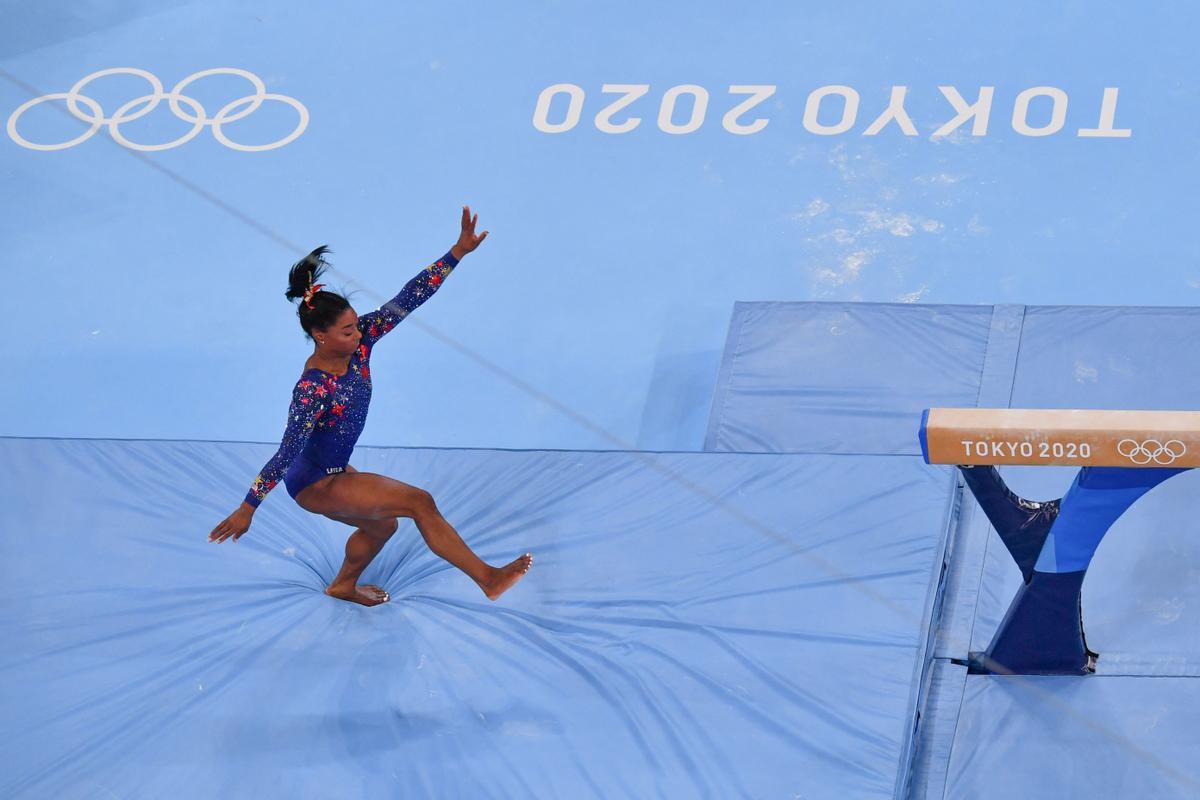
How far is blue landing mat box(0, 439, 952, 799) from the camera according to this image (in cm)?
444

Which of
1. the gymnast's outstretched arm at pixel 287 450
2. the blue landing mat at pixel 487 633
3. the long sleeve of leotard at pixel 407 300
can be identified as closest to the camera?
the blue landing mat at pixel 487 633

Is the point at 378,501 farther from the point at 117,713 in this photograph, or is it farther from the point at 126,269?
the point at 126,269

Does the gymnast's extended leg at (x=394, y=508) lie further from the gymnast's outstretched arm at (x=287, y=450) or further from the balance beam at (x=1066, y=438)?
the balance beam at (x=1066, y=438)

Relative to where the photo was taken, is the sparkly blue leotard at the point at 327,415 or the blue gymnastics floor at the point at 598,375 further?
the sparkly blue leotard at the point at 327,415

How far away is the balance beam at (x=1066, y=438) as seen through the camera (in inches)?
159

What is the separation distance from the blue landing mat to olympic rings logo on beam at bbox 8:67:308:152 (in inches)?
101

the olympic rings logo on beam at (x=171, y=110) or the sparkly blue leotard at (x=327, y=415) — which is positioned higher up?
the olympic rings logo on beam at (x=171, y=110)

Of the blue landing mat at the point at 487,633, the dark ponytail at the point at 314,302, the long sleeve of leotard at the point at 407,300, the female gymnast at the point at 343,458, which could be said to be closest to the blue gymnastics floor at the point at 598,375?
the blue landing mat at the point at 487,633

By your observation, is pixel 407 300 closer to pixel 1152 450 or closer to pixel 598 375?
pixel 598 375

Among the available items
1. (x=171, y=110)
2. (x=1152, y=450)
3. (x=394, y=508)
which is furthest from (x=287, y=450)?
(x=171, y=110)

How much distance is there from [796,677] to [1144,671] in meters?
0.94

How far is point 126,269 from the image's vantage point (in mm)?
7203

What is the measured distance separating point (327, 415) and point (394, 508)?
34 centimetres

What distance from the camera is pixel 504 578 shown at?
4938 mm
